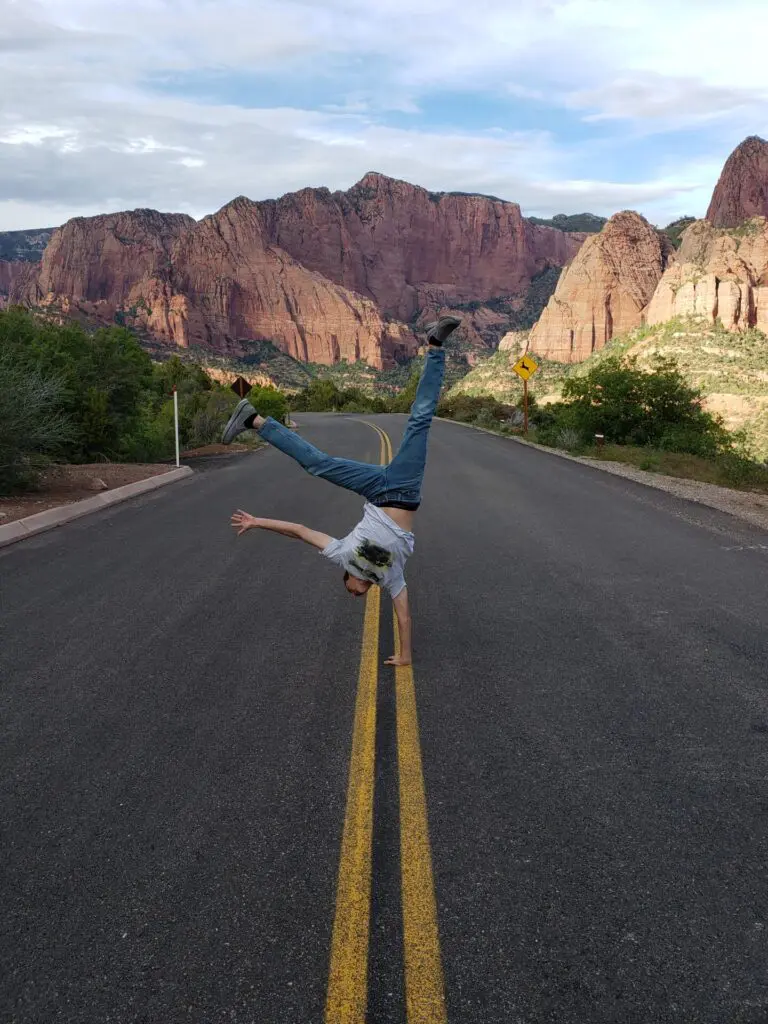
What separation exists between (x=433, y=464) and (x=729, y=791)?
1726cm

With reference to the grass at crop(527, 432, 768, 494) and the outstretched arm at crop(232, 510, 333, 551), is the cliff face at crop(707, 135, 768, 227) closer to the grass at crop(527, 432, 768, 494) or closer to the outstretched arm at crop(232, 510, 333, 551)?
the grass at crop(527, 432, 768, 494)

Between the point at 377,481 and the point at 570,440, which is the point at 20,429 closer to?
the point at 377,481

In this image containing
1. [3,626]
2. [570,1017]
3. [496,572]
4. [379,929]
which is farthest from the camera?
[496,572]

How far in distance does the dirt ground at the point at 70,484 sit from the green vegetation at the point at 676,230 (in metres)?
161

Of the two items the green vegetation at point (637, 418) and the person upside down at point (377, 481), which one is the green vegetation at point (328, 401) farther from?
the person upside down at point (377, 481)

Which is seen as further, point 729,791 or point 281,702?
point 281,702

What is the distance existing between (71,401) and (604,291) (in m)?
139

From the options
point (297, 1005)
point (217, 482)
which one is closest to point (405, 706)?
point (297, 1005)

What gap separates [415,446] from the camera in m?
5.01

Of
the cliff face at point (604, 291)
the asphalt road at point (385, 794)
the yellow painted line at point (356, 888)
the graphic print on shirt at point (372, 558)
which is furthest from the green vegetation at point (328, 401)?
the yellow painted line at point (356, 888)

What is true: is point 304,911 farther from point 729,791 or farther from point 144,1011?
point 729,791

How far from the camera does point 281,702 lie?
192 inches

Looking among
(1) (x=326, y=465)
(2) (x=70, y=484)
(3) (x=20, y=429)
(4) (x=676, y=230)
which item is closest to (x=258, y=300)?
(4) (x=676, y=230)

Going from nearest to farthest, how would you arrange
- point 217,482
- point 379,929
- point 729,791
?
point 379,929, point 729,791, point 217,482
